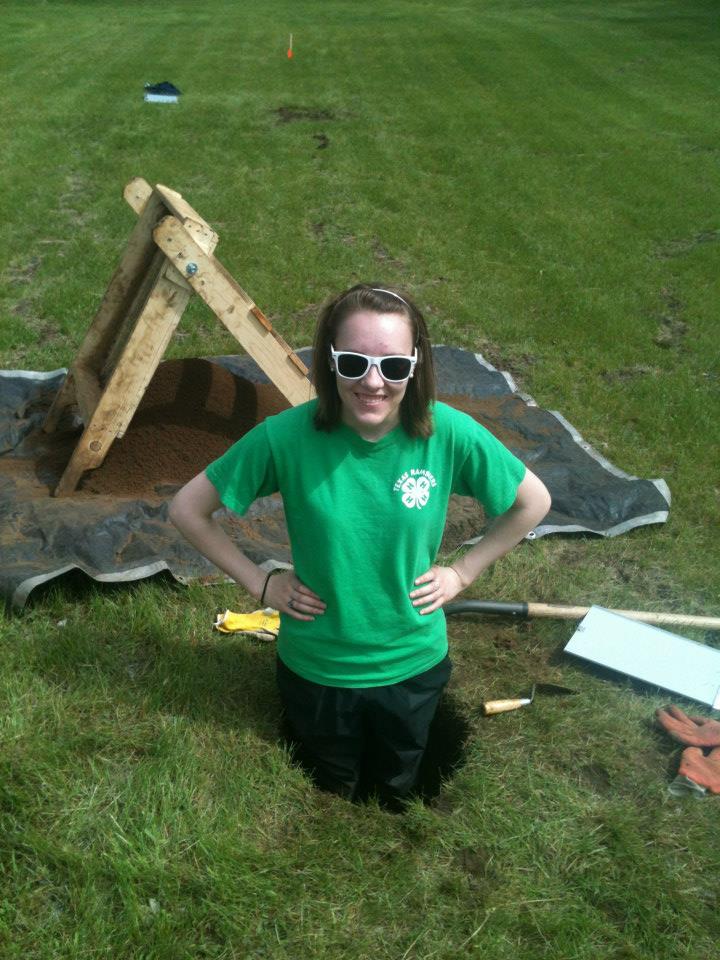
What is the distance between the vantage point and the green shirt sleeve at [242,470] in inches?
96.9

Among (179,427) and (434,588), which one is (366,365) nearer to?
(434,588)

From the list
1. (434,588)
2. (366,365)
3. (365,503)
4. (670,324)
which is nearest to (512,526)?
(434,588)

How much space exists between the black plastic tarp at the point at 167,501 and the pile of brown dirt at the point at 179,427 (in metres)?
0.23

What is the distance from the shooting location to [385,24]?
65.6 ft

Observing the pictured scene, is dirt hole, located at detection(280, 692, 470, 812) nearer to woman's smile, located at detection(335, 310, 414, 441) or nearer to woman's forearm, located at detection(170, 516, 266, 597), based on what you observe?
woman's forearm, located at detection(170, 516, 266, 597)

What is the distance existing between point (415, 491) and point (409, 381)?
305 mm

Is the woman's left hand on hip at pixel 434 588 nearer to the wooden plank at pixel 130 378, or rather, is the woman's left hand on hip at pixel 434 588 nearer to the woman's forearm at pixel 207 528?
the woman's forearm at pixel 207 528

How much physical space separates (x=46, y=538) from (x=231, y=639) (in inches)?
41.0

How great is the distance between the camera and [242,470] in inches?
96.9

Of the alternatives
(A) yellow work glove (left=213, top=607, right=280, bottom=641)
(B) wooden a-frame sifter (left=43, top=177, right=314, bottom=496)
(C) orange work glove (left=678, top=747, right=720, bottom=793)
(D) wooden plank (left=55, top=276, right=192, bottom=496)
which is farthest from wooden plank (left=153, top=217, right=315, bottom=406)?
(C) orange work glove (left=678, top=747, right=720, bottom=793)

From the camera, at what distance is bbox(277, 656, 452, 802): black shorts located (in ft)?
9.02

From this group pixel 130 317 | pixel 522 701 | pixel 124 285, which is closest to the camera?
pixel 522 701

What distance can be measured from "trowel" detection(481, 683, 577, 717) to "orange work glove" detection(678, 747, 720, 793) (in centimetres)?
52

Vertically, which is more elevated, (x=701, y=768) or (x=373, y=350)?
(x=373, y=350)
